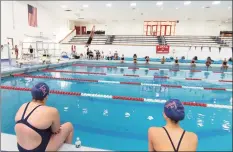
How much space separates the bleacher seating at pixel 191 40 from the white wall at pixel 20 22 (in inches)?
490

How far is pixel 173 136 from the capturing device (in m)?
1.30

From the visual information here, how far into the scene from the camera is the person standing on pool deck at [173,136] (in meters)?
1.27

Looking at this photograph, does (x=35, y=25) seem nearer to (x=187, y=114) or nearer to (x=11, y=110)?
(x=11, y=110)

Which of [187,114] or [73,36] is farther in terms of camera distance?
[73,36]

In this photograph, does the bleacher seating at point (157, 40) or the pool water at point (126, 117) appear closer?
the pool water at point (126, 117)

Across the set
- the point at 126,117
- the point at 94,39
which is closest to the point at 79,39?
the point at 94,39

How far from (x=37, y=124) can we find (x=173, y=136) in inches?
42.6

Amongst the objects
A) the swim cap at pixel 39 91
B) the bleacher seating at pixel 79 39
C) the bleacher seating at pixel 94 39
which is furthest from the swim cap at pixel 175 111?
the bleacher seating at pixel 79 39

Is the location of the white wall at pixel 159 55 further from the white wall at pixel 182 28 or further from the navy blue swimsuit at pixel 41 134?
the navy blue swimsuit at pixel 41 134

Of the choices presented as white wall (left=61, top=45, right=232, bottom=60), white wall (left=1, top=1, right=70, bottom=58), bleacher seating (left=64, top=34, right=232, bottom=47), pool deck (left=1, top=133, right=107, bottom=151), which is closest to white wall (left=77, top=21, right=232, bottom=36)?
bleacher seating (left=64, top=34, right=232, bottom=47)

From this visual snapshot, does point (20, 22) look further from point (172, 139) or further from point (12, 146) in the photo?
point (172, 139)

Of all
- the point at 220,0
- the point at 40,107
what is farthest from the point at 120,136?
the point at 220,0

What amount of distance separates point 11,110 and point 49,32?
15.8 m

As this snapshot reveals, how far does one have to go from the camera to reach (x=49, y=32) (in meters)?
18.3
